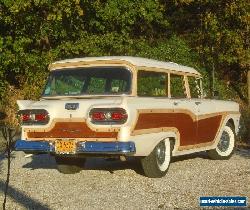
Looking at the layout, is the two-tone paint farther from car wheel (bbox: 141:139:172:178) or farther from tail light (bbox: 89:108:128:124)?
car wheel (bbox: 141:139:172:178)

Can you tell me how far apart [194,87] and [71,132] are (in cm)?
298

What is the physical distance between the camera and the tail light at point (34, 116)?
330 inches

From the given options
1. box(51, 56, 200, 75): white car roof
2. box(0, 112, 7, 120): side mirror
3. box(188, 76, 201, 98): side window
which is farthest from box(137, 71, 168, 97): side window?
box(0, 112, 7, 120): side mirror

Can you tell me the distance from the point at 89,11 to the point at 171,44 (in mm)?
3341

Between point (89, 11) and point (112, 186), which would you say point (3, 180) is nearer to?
point (112, 186)

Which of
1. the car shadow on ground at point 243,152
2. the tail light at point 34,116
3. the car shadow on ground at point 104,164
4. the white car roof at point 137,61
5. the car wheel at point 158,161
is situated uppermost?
the white car roof at point 137,61

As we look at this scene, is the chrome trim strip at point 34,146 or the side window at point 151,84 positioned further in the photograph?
the side window at point 151,84

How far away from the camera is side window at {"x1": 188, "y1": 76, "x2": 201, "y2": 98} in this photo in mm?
10141

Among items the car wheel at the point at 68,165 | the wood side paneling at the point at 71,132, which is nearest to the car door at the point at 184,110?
the wood side paneling at the point at 71,132

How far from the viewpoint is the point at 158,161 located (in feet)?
28.8

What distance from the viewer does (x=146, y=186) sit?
8039mm

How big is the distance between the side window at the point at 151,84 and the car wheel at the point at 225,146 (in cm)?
229

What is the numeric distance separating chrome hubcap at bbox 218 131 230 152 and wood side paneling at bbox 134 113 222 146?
0.57 m

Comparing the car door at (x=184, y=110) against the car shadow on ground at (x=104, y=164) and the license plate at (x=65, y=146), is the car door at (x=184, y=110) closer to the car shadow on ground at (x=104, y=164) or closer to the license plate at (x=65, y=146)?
the car shadow on ground at (x=104, y=164)
